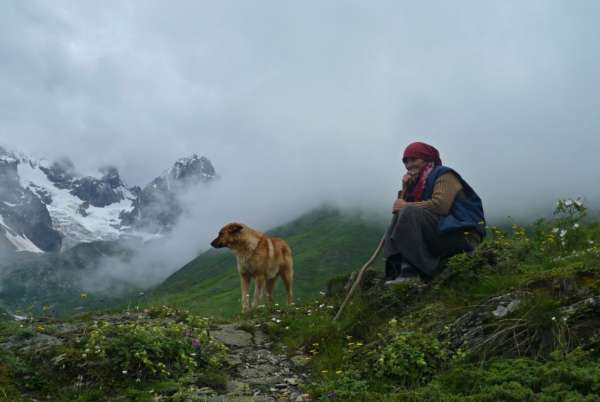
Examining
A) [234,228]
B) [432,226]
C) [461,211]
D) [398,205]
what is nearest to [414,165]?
[398,205]

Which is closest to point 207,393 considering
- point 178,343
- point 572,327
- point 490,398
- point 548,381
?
point 178,343

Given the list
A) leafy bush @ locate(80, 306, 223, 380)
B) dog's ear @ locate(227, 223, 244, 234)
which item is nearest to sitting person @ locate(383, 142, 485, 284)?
leafy bush @ locate(80, 306, 223, 380)

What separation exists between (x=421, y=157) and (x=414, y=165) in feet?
0.71

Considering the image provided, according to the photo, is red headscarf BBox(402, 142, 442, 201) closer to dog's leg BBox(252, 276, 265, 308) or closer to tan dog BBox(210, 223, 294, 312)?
tan dog BBox(210, 223, 294, 312)

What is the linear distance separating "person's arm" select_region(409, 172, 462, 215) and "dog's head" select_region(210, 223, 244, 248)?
7.00 meters

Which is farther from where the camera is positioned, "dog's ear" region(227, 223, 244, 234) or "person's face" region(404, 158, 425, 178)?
"dog's ear" region(227, 223, 244, 234)

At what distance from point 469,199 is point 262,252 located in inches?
280

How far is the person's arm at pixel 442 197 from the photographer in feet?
33.8

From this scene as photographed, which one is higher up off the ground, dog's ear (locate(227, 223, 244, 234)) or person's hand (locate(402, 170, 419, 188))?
dog's ear (locate(227, 223, 244, 234))

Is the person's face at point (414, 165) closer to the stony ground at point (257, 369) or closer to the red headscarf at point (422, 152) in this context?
the red headscarf at point (422, 152)

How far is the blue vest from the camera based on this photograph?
10148 mm

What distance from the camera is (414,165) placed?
11.1m

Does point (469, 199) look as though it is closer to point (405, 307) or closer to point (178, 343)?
point (405, 307)

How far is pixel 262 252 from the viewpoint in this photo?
52.6 ft
